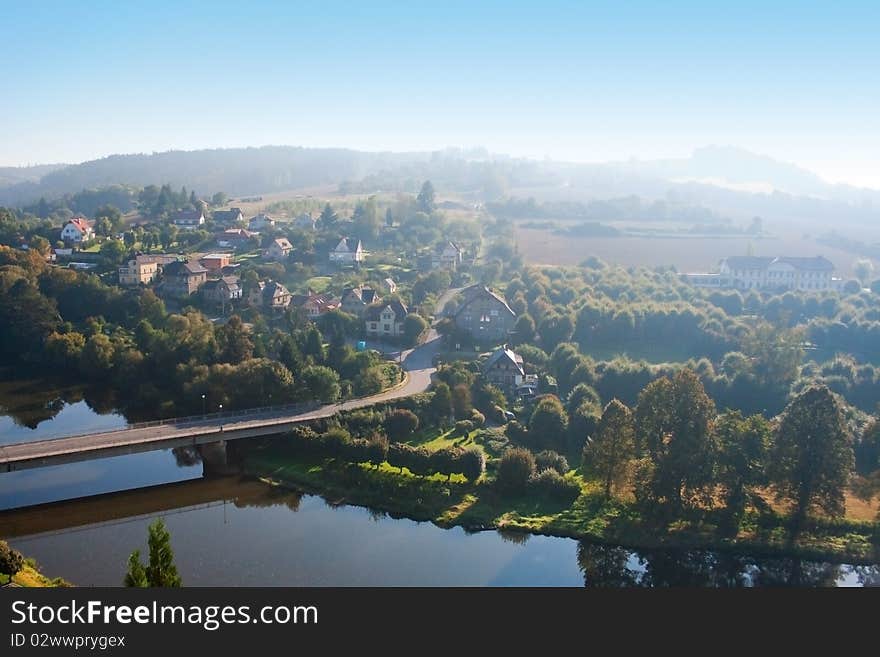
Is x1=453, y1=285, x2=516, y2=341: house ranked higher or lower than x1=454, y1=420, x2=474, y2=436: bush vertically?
higher

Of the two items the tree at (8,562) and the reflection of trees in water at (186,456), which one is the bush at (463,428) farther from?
the tree at (8,562)

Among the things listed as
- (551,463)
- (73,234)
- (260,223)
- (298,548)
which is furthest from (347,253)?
(298,548)

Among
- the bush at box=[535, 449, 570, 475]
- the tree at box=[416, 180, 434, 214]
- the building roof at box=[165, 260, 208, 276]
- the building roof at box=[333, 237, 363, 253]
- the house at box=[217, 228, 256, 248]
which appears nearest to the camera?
the bush at box=[535, 449, 570, 475]

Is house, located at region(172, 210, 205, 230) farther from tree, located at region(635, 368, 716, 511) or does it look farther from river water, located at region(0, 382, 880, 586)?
tree, located at region(635, 368, 716, 511)

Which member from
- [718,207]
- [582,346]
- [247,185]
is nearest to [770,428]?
[582,346]

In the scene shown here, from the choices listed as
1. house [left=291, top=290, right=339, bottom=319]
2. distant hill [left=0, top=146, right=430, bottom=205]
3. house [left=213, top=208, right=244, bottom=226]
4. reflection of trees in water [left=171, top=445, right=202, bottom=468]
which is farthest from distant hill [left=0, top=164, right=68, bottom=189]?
reflection of trees in water [left=171, top=445, right=202, bottom=468]

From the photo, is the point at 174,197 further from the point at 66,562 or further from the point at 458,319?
the point at 66,562

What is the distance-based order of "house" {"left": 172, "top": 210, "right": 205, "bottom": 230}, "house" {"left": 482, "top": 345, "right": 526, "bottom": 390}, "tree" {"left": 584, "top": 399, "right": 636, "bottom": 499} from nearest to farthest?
"tree" {"left": 584, "top": 399, "right": 636, "bottom": 499} < "house" {"left": 482, "top": 345, "right": 526, "bottom": 390} < "house" {"left": 172, "top": 210, "right": 205, "bottom": 230}
